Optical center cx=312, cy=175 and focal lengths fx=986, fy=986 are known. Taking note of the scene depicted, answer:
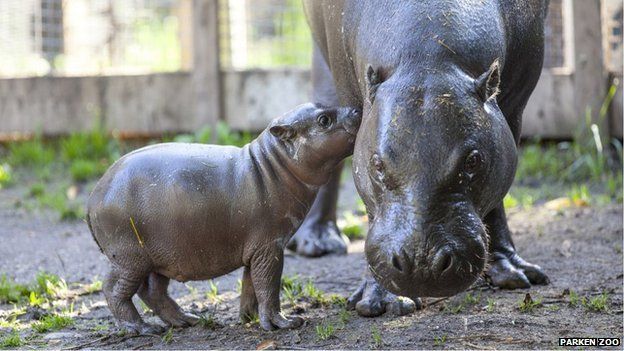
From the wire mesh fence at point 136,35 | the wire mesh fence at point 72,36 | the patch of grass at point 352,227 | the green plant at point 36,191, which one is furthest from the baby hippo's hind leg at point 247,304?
the wire mesh fence at point 72,36

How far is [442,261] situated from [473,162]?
0.34 m

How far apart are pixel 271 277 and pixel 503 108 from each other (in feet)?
4.38

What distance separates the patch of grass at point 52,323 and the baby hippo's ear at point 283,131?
1.21 meters

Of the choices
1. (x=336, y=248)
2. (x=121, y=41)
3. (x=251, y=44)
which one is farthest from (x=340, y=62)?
(x=121, y=41)

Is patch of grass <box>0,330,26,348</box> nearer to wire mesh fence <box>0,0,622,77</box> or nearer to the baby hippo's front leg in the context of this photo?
the baby hippo's front leg

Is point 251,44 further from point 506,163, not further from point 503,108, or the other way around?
point 506,163

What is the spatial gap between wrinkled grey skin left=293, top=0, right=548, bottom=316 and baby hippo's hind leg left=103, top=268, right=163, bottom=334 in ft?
3.24

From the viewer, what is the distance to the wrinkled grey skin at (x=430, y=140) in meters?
3.17

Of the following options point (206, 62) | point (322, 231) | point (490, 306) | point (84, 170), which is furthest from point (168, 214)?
point (206, 62)

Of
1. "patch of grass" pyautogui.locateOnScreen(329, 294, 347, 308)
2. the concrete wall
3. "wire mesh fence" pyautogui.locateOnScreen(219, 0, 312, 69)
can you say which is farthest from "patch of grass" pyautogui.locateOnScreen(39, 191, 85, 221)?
"patch of grass" pyautogui.locateOnScreen(329, 294, 347, 308)

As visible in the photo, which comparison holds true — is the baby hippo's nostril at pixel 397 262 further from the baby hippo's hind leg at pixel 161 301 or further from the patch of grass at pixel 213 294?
the patch of grass at pixel 213 294

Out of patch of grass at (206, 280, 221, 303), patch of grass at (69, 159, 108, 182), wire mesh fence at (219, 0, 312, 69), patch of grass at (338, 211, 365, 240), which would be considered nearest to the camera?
patch of grass at (206, 280, 221, 303)

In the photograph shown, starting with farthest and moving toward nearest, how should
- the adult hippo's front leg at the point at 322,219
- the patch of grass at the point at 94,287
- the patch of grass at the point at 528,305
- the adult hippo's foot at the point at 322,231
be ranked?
the adult hippo's foot at the point at 322,231 < the adult hippo's front leg at the point at 322,219 < the patch of grass at the point at 94,287 < the patch of grass at the point at 528,305

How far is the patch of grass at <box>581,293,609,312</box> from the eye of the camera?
4051 millimetres
